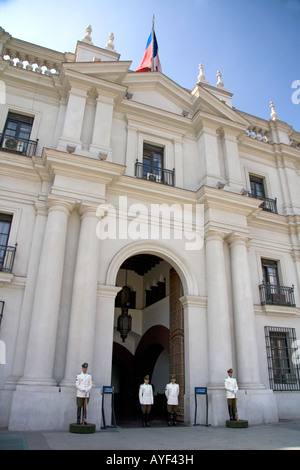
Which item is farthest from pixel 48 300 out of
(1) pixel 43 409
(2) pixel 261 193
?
(2) pixel 261 193

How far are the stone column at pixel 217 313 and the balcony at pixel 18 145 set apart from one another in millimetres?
6572

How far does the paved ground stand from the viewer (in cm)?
620

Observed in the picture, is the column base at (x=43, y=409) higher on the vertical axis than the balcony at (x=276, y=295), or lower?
lower

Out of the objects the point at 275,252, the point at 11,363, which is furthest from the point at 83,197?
the point at 275,252

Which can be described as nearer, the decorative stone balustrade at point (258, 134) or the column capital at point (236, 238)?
the column capital at point (236, 238)

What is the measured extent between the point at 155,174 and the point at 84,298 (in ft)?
18.9

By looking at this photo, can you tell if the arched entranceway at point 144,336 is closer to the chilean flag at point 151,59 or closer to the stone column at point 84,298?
the stone column at point 84,298

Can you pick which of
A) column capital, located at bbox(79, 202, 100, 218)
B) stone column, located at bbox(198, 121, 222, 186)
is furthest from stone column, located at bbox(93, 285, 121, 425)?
stone column, located at bbox(198, 121, 222, 186)

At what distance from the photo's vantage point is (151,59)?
52.4ft

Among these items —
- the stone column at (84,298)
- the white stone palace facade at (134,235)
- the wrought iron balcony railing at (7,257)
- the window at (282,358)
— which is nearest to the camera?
the stone column at (84,298)

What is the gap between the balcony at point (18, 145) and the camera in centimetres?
1162

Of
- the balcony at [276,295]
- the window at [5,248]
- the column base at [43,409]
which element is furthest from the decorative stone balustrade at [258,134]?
the column base at [43,409]

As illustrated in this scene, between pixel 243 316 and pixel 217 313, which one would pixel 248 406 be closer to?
pixel 243 316

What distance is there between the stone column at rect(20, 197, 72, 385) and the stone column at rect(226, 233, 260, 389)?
18.9 feet
